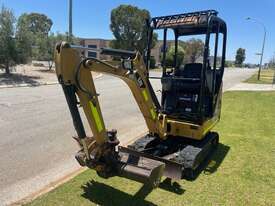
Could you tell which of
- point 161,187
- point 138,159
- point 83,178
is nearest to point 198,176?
point 161,187

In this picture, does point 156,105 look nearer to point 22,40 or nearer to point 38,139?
point 38,139

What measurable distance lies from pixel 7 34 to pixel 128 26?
112 feet

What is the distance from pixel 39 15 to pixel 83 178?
94.3 meters

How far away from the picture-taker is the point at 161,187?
15.7ft

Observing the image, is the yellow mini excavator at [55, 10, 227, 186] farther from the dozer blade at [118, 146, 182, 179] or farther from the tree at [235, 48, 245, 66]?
the tree at [235, 48, 245, 66]

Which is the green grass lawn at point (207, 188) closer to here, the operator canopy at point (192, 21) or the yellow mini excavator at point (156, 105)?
the yellow mini excavator at point (156, 105)

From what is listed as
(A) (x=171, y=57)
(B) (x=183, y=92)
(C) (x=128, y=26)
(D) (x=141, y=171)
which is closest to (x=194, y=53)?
(A) (x=171, y=57)

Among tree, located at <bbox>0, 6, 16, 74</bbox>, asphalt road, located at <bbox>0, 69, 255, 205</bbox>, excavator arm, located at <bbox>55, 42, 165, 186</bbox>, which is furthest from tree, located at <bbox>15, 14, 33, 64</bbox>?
excavator arm, located at <bbox>55, 42, 165, 186</bbox>

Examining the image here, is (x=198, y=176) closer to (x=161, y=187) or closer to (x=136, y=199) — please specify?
(x=161, y=187)

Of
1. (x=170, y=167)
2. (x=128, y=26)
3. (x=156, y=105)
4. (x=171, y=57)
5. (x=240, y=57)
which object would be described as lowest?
(x=170, y=167)

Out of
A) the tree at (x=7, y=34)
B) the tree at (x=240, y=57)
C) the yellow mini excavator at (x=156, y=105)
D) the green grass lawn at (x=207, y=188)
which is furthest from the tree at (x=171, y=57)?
the tree at (x=240, y=57)

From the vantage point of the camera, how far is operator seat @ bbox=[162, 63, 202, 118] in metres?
5.86

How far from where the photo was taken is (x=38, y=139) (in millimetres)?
7129

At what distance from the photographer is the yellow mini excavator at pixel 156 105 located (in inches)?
150
